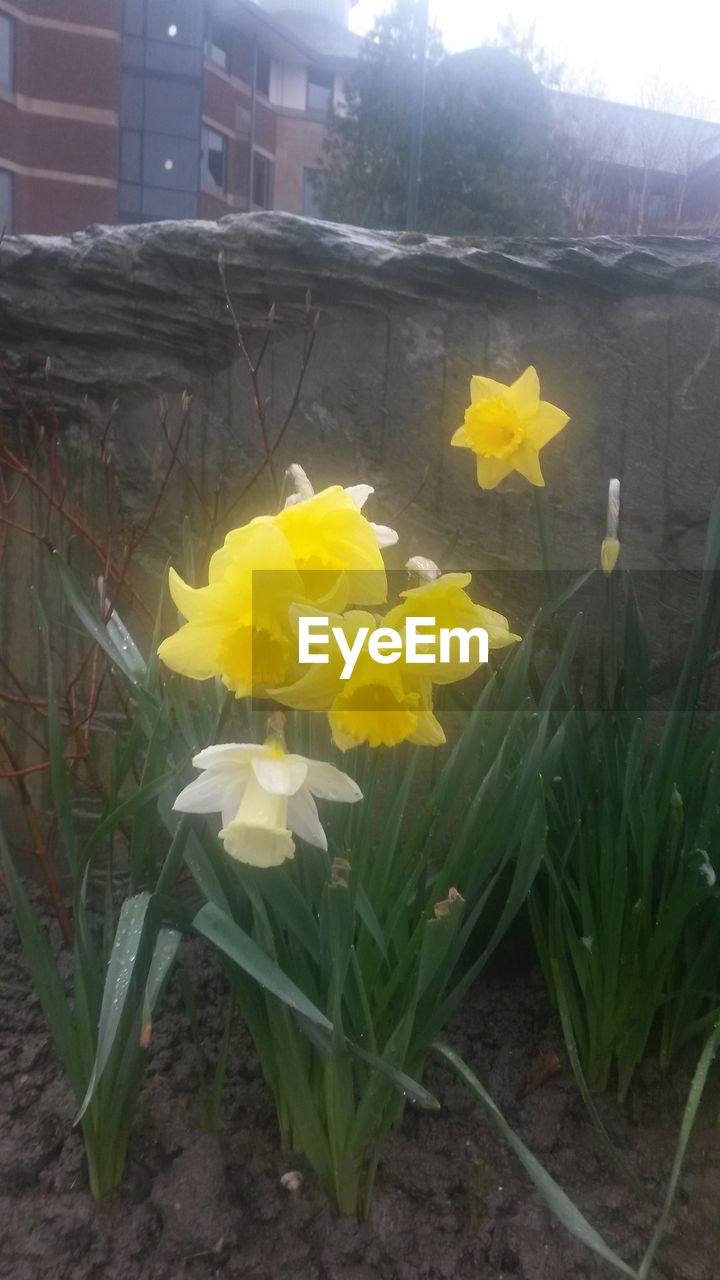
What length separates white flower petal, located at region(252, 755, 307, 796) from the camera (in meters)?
0.50

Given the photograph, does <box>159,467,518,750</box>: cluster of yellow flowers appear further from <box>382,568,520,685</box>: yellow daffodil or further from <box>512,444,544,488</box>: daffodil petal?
<box>512,444,544,488</box>: daffodil petal

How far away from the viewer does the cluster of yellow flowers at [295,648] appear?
0.49 meters

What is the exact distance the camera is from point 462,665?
0.57m

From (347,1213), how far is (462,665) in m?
0.49

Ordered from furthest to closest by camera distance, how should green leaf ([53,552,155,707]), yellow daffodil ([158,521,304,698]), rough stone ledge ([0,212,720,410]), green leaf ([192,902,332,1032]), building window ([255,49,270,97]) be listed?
building window ([255,49,270,97])
rough stone ledge ([0,212,720,410])
green leaf ([53,552,155,707])
green leaf ([192,902,332,1032])
yellow daffodil ([158,521,304,698])

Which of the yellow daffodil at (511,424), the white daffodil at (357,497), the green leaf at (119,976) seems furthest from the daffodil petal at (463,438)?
the green leaf at (119,976)

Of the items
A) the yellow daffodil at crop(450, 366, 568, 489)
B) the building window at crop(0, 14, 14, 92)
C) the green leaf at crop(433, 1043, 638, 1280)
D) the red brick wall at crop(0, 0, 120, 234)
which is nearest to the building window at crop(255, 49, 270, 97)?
the red brick wall at crop(0, 0, 120, 234)

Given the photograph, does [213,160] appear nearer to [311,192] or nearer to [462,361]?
[311,192]

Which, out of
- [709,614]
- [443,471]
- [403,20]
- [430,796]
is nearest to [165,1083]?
[430,796]

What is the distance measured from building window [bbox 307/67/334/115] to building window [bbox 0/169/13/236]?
65cm

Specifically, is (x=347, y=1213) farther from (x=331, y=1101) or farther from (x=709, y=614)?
(x=709, y=614)

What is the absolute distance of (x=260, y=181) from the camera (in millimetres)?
1743

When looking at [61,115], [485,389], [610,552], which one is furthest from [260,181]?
[610,552]

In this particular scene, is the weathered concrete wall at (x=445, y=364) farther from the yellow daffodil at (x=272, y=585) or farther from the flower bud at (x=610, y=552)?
the yellow daffodil at (x=272, y=585)
